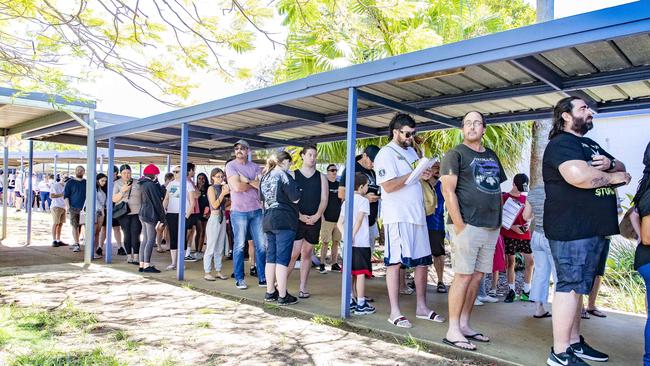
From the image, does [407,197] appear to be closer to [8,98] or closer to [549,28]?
[549,28]

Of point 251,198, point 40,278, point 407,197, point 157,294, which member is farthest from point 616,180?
point 40,278

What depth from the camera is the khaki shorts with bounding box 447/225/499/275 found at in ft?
12.5

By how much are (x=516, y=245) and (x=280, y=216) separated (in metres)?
2.80

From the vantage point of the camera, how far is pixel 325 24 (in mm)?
6488

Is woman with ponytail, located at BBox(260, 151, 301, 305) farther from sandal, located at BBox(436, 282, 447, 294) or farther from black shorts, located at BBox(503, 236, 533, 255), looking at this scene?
black shorts, located at BBox(503, 236, 533, 255)

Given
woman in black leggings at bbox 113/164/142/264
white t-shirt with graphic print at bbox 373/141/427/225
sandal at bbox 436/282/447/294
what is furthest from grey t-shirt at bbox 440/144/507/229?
woman in black leggings at bbox 113/164/142/264

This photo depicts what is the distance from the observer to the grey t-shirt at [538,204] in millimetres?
4891

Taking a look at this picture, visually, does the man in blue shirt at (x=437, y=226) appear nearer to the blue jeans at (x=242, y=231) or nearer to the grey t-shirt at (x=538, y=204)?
the grey t-shirt at (x=538, y=204)

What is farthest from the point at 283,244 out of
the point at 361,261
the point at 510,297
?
the point at 510,297

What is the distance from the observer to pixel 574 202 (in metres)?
3.26

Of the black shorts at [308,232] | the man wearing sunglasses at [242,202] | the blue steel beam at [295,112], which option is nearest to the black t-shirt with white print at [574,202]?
the black shorts at [308,232]

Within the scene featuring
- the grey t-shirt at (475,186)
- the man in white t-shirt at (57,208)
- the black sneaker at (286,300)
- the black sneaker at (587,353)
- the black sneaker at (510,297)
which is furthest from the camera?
the man in white t-shirt at (57,208)

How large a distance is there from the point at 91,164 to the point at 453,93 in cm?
673

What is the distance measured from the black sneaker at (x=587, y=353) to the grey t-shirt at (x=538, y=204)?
1413 millimetres
